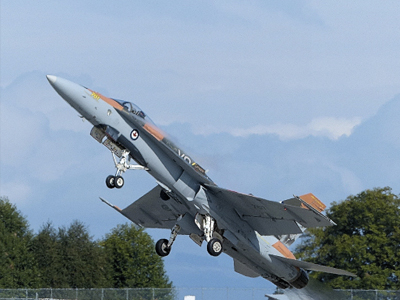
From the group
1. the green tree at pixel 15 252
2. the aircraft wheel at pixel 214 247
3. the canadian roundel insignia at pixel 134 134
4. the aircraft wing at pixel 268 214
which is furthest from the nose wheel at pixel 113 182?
the green tree at pixel 15 252

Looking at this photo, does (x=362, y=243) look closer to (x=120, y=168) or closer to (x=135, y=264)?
(x=135, y=264)

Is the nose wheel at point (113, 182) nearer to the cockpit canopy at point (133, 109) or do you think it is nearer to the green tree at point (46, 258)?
the cockpit canopy at point (133, 109)

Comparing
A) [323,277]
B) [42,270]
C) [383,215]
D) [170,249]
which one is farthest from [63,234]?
[170,249]

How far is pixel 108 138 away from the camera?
22.5 meters

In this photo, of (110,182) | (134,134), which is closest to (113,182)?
(110,182)

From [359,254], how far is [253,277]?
84.7 feet

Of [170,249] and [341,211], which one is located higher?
[341,211]

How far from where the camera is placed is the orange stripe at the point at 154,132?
22.7 metres

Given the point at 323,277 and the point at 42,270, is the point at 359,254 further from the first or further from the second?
the point at 42,270

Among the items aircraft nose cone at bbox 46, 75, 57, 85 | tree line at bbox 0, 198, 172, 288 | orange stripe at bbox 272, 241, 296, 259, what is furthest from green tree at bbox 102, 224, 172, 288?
aircraft nose cone at bbox 46, 75, 57, 85

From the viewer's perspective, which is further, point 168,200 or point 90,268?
point 90,268

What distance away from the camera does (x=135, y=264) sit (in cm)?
5328

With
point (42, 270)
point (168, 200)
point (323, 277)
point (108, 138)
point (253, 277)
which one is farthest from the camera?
point (323, 277)

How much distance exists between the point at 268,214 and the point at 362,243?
30.3 metres
